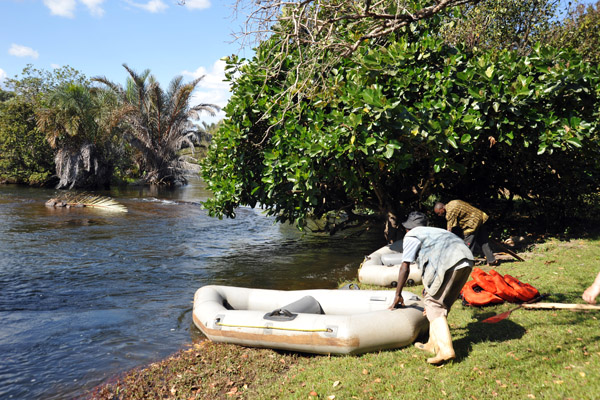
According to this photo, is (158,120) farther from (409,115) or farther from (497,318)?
(497,318)

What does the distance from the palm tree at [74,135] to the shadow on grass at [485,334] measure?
34818 mm

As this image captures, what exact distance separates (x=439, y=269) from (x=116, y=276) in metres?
9.58

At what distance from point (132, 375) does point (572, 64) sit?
10.3 metres

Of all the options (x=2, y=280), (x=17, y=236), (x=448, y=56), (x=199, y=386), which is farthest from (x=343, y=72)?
(x=17, y=236)

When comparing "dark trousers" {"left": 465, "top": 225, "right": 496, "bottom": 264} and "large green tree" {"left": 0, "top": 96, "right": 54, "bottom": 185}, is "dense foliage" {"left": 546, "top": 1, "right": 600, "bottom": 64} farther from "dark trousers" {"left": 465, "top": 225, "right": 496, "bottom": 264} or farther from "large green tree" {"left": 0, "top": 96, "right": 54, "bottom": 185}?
"large green tree" {"left": 0, "top": 96, "right": 54, "bottom": 185}

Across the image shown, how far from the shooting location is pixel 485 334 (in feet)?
20.4

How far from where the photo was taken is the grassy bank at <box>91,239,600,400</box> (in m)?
4.83

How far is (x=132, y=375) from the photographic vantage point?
645 cm

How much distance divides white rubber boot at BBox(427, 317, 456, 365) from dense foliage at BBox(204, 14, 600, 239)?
13.6 feet

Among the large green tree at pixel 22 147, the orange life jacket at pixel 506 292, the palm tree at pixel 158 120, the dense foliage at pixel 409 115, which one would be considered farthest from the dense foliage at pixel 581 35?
the large green tree at pixel 22 147

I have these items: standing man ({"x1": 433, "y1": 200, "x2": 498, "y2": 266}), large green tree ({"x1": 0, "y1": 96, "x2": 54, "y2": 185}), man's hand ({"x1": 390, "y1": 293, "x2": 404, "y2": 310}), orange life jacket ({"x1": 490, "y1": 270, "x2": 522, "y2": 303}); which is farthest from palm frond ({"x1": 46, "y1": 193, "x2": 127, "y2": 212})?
orange life jacket ({"x1": 490, "y1": 270, "x2": 522, "y2": 303})

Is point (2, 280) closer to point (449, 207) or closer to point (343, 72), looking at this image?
point (343, 72)

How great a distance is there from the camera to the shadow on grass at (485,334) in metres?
5.88

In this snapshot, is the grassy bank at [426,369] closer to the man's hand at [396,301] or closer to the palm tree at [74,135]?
the man's hand at [396,301]
